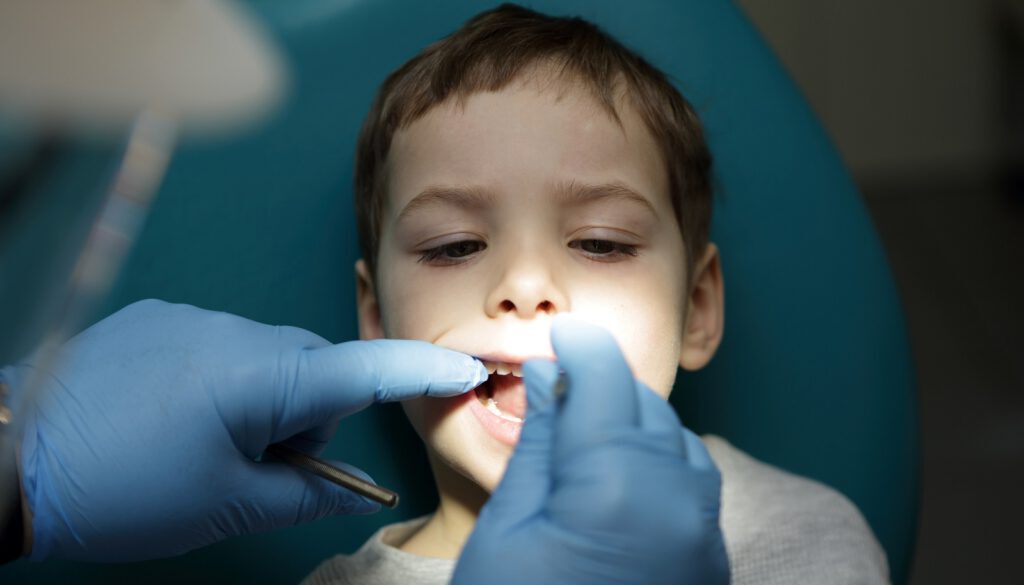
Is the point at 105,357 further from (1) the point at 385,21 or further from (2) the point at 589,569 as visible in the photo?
(1) the point at 385,21

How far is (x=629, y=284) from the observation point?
38.5 inches

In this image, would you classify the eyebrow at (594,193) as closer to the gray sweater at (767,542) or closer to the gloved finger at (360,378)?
the gloved finger at (360,378)

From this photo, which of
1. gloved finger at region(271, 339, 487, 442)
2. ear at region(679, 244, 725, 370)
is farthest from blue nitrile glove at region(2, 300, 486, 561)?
ear at region(679, 244, 725, 370)

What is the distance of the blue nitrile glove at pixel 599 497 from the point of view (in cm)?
74

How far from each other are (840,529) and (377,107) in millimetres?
712

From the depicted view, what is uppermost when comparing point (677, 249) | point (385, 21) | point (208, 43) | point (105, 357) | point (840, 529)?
point (385, 21)

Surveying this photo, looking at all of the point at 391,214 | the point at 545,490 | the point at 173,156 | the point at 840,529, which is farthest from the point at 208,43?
the point at 840,529

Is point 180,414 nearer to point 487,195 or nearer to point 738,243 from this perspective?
point 487,195

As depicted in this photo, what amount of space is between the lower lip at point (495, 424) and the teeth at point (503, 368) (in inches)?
1.2

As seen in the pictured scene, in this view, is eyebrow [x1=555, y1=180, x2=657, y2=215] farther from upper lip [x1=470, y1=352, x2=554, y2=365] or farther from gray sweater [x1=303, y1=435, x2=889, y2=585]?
gray sweater [x1=303, y1=435, x2=889, y2=585]

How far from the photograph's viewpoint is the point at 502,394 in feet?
3.18

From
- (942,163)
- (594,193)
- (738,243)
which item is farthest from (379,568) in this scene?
(942,163)

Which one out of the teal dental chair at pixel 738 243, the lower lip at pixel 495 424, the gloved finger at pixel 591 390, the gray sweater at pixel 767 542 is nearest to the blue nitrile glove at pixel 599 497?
the gloved finger at pixel 591 390

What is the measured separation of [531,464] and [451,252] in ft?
0.85
